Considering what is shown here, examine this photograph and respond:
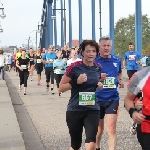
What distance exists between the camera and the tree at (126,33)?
351 ft

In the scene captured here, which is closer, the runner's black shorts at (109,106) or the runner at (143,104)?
the runner at (143,104)

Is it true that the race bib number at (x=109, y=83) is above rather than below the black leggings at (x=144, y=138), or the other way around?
above

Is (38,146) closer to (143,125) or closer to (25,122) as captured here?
(25,122)

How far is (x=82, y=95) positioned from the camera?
20.8 ft

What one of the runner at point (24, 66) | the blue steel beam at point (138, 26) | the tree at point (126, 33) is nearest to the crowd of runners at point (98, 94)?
the runner at point (24, 66)

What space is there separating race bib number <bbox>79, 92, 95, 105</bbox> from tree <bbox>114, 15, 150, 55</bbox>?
9922 cm

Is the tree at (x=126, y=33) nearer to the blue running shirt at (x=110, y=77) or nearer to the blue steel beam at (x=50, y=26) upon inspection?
the blue steel beam at (x=50, y=26)

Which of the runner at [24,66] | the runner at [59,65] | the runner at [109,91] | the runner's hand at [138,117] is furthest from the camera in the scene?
the runner at [24,66]

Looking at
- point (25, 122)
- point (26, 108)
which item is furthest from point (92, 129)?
point (26, 108)

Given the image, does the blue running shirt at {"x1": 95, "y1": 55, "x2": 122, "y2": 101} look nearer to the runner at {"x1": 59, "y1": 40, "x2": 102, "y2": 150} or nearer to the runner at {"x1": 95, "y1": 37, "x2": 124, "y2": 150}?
the runner at {"x1": 95, "y1": 37, "x2": 124, "y2": 150}

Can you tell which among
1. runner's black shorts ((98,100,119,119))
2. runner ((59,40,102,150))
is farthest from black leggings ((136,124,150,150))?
runner's black shorts ((98,100,119,119))

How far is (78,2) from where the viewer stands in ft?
174

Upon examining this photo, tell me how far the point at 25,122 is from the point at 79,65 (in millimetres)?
5342

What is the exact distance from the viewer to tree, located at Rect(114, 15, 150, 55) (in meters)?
107
